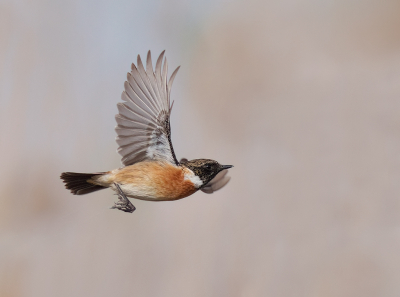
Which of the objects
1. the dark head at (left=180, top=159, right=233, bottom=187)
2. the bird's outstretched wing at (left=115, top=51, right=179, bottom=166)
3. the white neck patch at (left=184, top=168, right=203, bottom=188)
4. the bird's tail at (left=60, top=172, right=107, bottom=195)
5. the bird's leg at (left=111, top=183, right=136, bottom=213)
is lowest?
the bird's leg at (left=111, top=183, right=136, bottom=213)

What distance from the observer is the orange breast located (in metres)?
1.33

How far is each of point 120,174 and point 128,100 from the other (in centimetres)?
25

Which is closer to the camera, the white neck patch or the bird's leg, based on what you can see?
the bird's leg

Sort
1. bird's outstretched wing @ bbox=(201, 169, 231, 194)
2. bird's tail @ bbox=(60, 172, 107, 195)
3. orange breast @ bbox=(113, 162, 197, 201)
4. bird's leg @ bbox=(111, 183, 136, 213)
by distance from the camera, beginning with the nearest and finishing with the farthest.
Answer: bird's leg @ bbox=(111, 183, 136, 213) < orange breast @ bbox=(113, 162, 197, 201) < bird's tail @ bbox=(60, 172, 107, 195) < bird's outstretched wing @ bbox=(201, 169, 231, 194)

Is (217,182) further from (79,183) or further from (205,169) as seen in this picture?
(79,183)

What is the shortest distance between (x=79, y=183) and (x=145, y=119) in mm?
342

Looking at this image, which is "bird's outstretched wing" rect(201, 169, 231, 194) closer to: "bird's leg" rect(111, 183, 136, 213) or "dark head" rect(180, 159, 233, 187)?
"dark head" rect(180, 159, 233, 187)

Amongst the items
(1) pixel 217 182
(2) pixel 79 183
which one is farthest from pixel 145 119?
(1) pixel 217 182

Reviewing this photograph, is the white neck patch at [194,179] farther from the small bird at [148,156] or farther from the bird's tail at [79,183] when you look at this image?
the bird's tail at [79,183]

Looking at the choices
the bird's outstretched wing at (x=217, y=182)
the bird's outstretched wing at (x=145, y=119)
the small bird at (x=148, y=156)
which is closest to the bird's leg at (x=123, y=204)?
the small bird at (x=148, y=156)

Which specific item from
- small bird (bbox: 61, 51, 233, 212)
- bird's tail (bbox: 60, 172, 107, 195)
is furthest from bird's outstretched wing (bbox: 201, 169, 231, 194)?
bird's tail (bbox: 60, 172, 107, 195)

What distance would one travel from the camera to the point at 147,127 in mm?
1481

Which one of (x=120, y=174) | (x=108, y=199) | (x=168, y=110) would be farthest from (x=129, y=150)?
(x=108, y=199)

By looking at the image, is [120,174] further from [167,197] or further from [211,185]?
[211,185]
